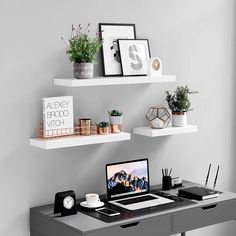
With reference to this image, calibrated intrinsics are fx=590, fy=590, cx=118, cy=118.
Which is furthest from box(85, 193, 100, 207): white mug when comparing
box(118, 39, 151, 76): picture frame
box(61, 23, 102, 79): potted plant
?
box(118, 39, 151, 76): picture frame

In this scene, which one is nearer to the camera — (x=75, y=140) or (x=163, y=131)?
(x=75, y=140)

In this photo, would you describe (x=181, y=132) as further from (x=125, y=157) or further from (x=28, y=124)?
(x=28, y=124)

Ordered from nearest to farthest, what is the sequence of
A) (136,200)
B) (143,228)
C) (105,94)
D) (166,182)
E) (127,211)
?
(143,228), (127,211), (136,200), (105,94), (166,182)

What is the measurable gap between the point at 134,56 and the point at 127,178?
2.55ft

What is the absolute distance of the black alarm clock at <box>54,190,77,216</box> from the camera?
10.8 ft

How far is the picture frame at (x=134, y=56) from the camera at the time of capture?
371 centimetres

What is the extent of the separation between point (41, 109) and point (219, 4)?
162 centimetres

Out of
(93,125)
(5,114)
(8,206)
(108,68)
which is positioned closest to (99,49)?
(108,68)

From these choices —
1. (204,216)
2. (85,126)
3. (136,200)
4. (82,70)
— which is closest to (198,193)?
(204,216)

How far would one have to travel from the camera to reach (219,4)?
4262 mm

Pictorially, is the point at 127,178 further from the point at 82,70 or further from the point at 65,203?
the point at 82,70

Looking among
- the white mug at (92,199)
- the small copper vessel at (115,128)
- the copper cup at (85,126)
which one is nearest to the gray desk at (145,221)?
the white mug at (92,199)

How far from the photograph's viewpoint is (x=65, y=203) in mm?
3312

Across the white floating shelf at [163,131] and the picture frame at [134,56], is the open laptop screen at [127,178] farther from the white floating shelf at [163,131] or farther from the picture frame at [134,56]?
the picture frame at [134,56]
